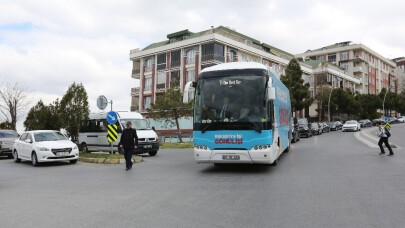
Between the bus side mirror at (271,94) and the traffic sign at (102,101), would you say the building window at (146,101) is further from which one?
the bus side mirror at (271,94)

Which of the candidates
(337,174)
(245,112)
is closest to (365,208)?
(337,174)

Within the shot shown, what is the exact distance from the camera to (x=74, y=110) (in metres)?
21.6

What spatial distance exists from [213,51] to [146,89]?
1447 centimetres

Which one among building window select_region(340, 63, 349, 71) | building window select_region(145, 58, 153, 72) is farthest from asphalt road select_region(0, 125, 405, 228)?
building window select_region(340, 63, 349, 71)

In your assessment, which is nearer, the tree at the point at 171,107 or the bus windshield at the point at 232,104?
the bus windshield at the point at 232,104

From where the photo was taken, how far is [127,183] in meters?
10.2

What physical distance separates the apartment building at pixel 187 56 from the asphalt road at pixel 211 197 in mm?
34434

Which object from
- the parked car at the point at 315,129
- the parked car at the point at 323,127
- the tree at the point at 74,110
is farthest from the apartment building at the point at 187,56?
the tree at the point at 74,110

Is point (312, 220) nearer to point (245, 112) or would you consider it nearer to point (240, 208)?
point (240, 208)

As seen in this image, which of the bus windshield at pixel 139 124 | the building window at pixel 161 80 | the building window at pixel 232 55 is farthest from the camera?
the building window at pixel 161 80

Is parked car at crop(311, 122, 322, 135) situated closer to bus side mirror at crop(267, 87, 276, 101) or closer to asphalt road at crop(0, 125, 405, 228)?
asphalt road at crop(0, 125, 405, 228)

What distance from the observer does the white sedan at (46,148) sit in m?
15.6

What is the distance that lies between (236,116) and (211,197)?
Result: 163 inches

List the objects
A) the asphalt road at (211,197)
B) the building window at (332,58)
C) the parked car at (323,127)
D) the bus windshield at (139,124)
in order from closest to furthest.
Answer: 1. the asphalt road at (211,197)
2. the bus windshield at (139,124)
3. the parked car at (323,127)
4. the building window at (332,58)
